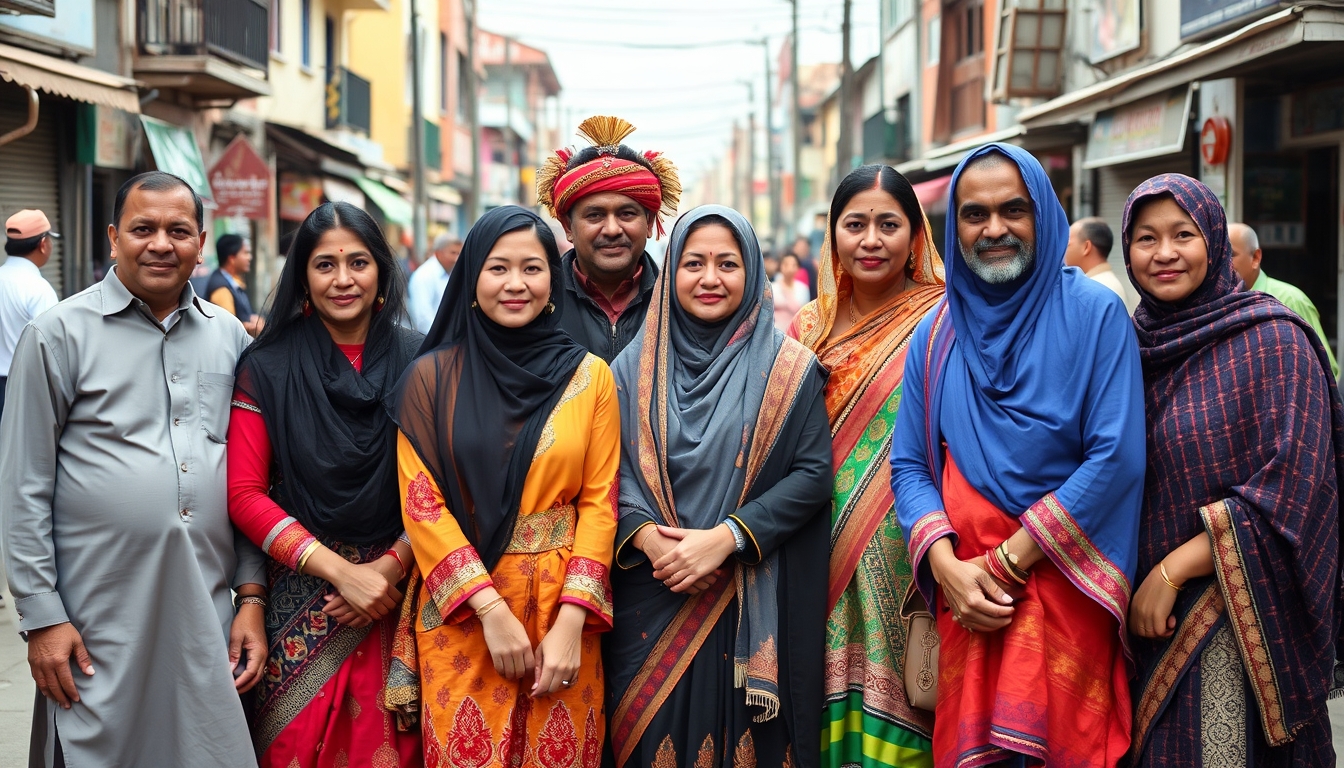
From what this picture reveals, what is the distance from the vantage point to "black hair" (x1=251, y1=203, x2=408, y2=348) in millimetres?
2725

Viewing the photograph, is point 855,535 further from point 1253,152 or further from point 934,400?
point 1253,152

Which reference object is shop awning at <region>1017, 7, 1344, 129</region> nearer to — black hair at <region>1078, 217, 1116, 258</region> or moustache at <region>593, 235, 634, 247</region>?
black hair at <region>1078, 217, 1116, 258</region>

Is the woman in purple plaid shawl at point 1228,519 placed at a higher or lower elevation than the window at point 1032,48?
lower

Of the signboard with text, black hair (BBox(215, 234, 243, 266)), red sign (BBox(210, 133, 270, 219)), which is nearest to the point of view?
the signboard with text

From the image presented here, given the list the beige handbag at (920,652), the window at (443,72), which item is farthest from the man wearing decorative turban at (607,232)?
Answer: the window at (443,72)

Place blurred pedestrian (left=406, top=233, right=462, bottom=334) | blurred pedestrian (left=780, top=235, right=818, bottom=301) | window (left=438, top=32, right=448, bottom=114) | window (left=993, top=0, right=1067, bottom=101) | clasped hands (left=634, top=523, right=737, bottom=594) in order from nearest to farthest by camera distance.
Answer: clasped hands (left=634, top=523, right=737, bottom=594), blurred pedestrian (left=406, top=233, right=462, bottom=334), window (left=993, top=0, right=1067, bottom=101), blurred pedestrian (left=780, top=235, right=818, bottom=301), window (left=438, top=32, right=448, bottom=114)

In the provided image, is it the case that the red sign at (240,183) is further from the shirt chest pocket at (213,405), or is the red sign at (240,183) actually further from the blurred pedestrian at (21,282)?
the shirt chest pocket at (213,405)

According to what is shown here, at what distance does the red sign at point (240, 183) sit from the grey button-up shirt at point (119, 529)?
8922mm

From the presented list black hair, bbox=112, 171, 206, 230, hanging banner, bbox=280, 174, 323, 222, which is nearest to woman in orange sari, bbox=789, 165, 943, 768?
black hair, bbox=112, 171, 206, 230

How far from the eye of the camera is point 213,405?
2.66 m

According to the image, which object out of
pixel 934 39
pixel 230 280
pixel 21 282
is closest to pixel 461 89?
pixel 934 39

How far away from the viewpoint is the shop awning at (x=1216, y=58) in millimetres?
6543

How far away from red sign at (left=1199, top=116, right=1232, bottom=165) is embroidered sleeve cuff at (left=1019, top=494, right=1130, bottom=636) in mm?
7202

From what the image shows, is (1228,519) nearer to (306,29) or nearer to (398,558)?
(398,558)
